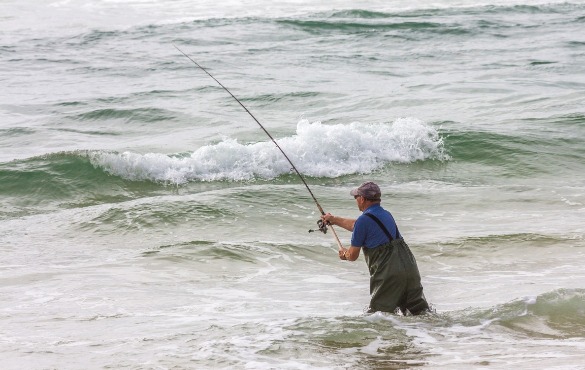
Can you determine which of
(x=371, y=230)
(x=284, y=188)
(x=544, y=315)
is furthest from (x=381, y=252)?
(x=284, y=188)

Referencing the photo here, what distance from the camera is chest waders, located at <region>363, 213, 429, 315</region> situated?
6.77 meters

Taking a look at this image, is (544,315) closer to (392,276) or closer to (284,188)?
(392,276)

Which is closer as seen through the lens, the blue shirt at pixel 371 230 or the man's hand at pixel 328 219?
the blue shirt at pixel 371 230

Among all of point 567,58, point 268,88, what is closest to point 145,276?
point 268,88

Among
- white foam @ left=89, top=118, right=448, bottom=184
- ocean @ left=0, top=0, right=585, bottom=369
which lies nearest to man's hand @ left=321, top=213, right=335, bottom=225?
ocean @ left=0, top=0, right=585, bottom=369

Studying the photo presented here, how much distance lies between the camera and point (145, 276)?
30.2 feet

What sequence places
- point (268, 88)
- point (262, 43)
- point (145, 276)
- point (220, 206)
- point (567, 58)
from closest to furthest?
point (145, 276) → point (220, 206) → point (268, 88) → point (567, 58) → point (262, 43)

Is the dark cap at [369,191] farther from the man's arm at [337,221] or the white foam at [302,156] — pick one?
the white foam at [302,156]

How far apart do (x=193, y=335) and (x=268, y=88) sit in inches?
585

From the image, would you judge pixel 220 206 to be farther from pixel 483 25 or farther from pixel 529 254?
pixel 483 25

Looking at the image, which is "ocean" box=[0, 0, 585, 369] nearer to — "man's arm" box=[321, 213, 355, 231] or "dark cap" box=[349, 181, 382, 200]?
"man's arm" box=[321, 213, 355, 231]

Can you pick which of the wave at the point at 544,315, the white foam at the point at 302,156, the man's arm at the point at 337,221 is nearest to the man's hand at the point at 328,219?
the man's arm at the point at 337,221

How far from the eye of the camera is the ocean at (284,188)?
22.4 feet

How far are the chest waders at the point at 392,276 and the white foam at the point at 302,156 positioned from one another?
783cm
